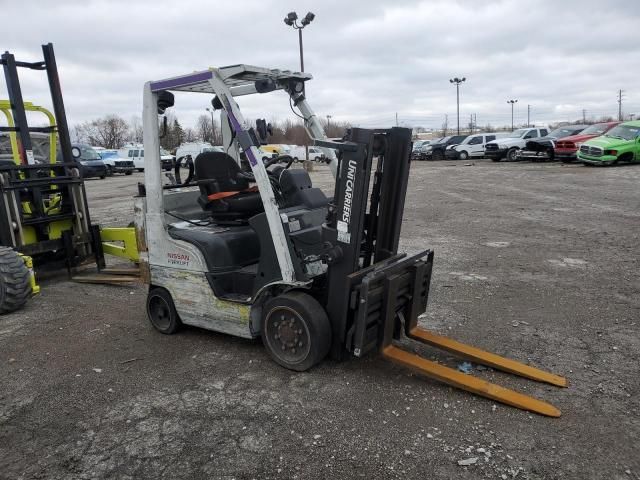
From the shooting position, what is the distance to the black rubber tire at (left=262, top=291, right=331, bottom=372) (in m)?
3.75

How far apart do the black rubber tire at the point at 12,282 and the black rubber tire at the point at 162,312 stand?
70.1 inches

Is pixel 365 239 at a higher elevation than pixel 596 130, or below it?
below

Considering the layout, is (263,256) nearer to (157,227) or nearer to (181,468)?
(157,227)

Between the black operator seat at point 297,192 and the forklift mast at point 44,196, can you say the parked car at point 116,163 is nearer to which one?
the forklift mast at point 44,196

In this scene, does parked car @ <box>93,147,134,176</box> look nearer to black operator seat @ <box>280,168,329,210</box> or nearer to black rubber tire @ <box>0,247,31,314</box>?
black rubber tire @ <box>0,247,31,314</box>

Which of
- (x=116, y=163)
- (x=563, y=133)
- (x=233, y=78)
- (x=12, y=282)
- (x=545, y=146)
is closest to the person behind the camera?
(x=233, y=78)

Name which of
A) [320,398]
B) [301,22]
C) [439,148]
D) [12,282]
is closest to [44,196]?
[12,282]

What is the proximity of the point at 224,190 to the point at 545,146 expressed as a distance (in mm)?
23580

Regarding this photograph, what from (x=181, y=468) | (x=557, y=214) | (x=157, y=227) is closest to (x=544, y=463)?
(x=181, y=468)

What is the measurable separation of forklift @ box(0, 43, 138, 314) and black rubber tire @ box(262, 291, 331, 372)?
3319mm

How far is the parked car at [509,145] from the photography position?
2747 cm

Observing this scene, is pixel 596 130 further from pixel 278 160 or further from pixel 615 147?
pixel 278 160

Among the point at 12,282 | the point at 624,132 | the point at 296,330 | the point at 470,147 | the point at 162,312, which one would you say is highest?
the point at 624,132

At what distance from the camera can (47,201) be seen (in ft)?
24.1
